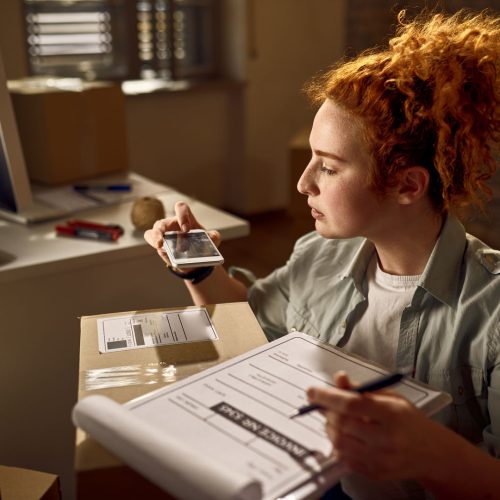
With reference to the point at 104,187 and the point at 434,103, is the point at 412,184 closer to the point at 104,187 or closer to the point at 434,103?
the point at 434,103

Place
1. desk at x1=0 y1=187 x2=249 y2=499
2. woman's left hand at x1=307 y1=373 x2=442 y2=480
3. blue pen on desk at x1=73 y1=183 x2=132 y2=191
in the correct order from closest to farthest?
woman's left hand at x1=307 y1=373 x2=442 y2=480
desk at x1=0 y1=187 x2=249 y2=499
blue pen on desk at x1=73 y1=183 x2=132 y2=191

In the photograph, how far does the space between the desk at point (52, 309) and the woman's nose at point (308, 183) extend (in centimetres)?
56

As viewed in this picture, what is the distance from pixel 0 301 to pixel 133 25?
2860mm

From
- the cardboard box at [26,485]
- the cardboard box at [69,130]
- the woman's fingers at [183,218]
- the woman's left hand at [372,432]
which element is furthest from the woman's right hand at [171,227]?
the cardboard box at [69,130]

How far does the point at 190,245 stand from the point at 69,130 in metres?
1.06

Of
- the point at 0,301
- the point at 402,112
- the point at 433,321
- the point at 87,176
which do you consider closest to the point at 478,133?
the point at 402,112

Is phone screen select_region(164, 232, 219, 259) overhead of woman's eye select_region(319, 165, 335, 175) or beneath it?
beneath

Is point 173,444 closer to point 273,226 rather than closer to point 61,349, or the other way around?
point 61,349

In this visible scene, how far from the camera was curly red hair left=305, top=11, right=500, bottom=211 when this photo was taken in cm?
90

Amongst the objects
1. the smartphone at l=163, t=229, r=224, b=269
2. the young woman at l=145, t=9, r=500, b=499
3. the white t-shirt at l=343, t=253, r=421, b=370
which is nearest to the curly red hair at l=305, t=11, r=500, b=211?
the young woman at l=145, t=9, r=500, b=499

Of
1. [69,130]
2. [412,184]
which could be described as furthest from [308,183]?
[69,130]

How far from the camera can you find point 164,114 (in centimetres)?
391

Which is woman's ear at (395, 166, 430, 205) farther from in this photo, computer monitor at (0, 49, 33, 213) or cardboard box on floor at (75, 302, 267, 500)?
computer monitor at (0, 49, 33, 213)

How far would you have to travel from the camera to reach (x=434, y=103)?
0.89m
